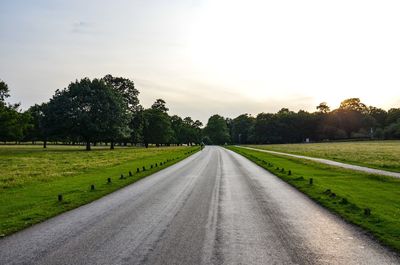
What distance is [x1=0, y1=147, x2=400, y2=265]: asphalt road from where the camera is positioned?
7625 millimetres

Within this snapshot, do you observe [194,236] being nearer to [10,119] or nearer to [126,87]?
[10,119]

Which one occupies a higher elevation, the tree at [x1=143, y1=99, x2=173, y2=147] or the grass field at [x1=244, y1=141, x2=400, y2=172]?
the tree at [x1=143, y1=99, x2=173, y2=147]

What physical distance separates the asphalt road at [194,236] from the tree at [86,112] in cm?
6806

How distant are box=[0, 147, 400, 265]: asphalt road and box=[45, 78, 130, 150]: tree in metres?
68.1

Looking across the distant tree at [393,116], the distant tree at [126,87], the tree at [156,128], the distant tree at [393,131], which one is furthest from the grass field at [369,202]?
Answer: the distant tree at [393,116]

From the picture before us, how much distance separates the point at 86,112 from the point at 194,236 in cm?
7555

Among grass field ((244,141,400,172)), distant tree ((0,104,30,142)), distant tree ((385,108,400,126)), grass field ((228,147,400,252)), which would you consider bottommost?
grass field ((228,147,400,252))

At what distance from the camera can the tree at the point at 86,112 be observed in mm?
79125

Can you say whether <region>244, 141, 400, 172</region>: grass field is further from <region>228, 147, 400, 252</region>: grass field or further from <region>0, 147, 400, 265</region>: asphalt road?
<region>0, 147, 400, 265</region>: asphalt road

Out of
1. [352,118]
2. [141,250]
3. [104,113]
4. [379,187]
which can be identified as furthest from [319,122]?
[141,250]

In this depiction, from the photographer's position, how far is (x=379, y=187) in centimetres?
1991

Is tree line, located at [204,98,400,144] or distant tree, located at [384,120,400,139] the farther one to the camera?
tree line, located at [204,98,400,144]

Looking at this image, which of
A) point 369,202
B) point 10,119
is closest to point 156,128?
point 10,119

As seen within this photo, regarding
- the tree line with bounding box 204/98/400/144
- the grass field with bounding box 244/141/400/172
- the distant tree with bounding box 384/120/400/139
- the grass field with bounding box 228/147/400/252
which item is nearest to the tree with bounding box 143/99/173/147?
the grass field with bounding box 244/141/400/172
